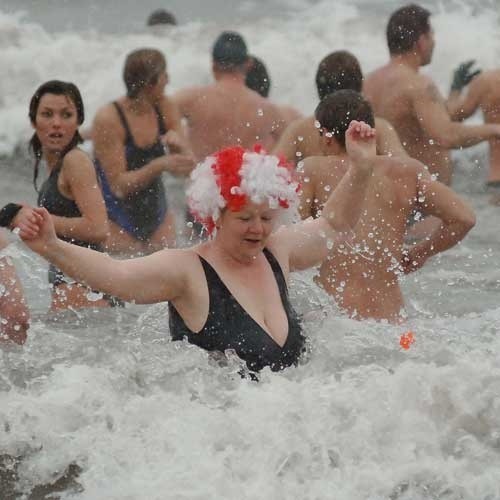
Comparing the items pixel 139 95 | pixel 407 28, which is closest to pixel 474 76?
pixel 407 28

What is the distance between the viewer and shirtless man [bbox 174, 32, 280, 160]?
363 inches

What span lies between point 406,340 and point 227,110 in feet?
12.2

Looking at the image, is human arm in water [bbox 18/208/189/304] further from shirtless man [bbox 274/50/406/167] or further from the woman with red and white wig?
shirtless man [bbox 274/50/406/167]

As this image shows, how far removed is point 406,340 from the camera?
5.84m

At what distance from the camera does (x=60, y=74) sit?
625 inches

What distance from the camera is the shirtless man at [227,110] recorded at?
923cm

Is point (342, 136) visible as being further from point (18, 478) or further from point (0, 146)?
point (0, 146)

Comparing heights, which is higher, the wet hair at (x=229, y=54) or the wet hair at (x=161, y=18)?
the wet hair at (x=161, y=18)

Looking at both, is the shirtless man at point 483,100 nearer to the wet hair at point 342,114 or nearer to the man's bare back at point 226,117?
the man's bare back at point 226,117

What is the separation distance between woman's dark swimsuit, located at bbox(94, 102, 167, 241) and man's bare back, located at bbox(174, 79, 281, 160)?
30.0 inches

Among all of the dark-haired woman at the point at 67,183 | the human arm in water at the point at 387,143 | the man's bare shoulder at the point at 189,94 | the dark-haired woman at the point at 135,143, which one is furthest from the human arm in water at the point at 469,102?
the dark-haired woman at the point at 67,183

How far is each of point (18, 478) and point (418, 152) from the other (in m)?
4.51

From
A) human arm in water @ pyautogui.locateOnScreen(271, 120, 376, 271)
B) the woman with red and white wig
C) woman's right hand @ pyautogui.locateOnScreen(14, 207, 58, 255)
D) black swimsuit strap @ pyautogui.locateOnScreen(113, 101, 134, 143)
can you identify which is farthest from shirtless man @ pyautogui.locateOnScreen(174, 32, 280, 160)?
woman's right hand @ pyautogui.locateOnScreen(14, 207, 58, 255)

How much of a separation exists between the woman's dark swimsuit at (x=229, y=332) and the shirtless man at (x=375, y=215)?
4.35 ft
